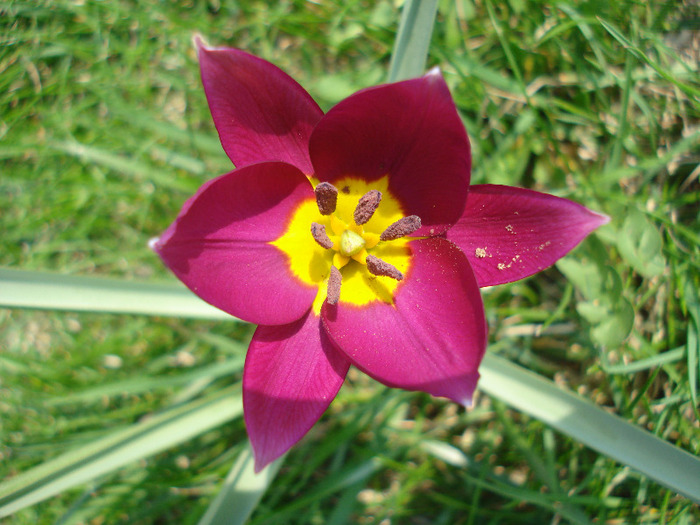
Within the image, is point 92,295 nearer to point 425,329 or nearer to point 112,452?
point 112,452

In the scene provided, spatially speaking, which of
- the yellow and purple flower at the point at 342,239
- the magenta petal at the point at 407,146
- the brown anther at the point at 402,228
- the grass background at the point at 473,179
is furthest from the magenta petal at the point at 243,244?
the grass background at the point at 473,179

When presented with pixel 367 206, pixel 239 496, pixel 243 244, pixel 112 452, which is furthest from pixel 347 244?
pixel 112 452

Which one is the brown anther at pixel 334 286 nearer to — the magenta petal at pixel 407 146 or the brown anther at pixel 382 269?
the brown anther at pixel 382 269

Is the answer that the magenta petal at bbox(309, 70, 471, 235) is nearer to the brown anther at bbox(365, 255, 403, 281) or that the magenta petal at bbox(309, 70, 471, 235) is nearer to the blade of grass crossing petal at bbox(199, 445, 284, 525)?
the brown anther at bbox(365, 255, 403, 281)

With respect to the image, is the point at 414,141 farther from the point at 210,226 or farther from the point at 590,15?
the point at 590,15

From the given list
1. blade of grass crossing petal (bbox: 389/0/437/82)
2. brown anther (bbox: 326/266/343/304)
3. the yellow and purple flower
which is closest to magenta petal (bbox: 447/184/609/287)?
the yellow and purple flower

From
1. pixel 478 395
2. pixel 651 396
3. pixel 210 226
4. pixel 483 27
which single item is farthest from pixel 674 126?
pixel 210 226
